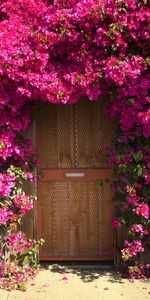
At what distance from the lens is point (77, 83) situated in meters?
4.23

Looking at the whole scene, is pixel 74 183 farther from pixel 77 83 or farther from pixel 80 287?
pixel 77 83

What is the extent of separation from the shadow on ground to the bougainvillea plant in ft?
0.84

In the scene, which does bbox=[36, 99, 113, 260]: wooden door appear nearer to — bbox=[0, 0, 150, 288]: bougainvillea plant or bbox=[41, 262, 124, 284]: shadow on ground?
bbox=[41, 262, 124, 284]: shadow on ground

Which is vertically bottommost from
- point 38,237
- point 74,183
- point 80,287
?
point 80,287

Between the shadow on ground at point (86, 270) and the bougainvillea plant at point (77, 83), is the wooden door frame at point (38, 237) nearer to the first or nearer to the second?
the shadow on ground at point (86, 270)

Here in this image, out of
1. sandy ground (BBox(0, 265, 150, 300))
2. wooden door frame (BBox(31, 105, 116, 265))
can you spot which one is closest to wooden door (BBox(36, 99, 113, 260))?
wooden door frame (BBox(31, 105, 116, 265))

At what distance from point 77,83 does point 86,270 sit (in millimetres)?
2212

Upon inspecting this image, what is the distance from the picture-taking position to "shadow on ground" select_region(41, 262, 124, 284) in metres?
4.81

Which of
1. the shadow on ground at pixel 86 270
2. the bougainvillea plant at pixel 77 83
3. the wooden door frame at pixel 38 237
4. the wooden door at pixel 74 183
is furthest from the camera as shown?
the wooden door at pixel 74 183

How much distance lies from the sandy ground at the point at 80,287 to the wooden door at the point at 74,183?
0.30m

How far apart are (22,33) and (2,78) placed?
1.59ft

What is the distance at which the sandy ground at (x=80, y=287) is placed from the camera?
438cm

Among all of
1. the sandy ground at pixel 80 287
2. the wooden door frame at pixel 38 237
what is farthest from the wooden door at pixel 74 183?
the sandy ground at pixel 80 287

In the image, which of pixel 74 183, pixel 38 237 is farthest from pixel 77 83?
pixel 38 237
